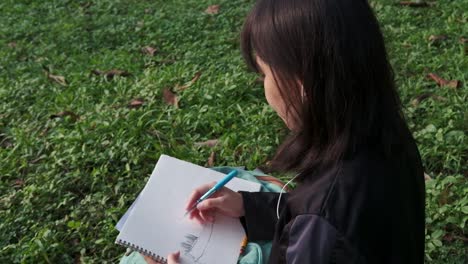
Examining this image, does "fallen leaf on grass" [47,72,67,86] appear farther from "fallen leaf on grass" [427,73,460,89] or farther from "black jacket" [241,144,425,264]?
"black jacket" [241,144,425,264]

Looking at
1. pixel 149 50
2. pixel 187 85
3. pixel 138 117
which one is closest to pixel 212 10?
pixel 149 50

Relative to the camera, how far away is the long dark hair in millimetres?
1125

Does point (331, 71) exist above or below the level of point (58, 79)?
above

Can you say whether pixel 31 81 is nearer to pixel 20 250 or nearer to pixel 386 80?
pixel 20 250

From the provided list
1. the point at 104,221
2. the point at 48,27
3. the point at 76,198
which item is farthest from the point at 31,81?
the point at 104,221

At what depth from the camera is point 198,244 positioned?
168cm

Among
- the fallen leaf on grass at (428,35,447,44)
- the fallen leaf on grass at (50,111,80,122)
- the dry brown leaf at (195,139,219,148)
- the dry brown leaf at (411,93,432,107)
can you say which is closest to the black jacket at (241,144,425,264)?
the dry brown leaf at (195,139,219,148)

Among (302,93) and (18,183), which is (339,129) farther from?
(18,183)

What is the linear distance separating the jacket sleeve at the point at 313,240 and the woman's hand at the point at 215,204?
53 cm

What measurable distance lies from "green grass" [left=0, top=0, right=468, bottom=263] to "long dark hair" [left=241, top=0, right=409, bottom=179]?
978 millimetres

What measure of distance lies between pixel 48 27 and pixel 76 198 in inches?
89.5

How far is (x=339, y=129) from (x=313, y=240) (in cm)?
25

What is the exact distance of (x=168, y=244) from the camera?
5.57ft

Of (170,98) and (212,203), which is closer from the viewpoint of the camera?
(212,203)
